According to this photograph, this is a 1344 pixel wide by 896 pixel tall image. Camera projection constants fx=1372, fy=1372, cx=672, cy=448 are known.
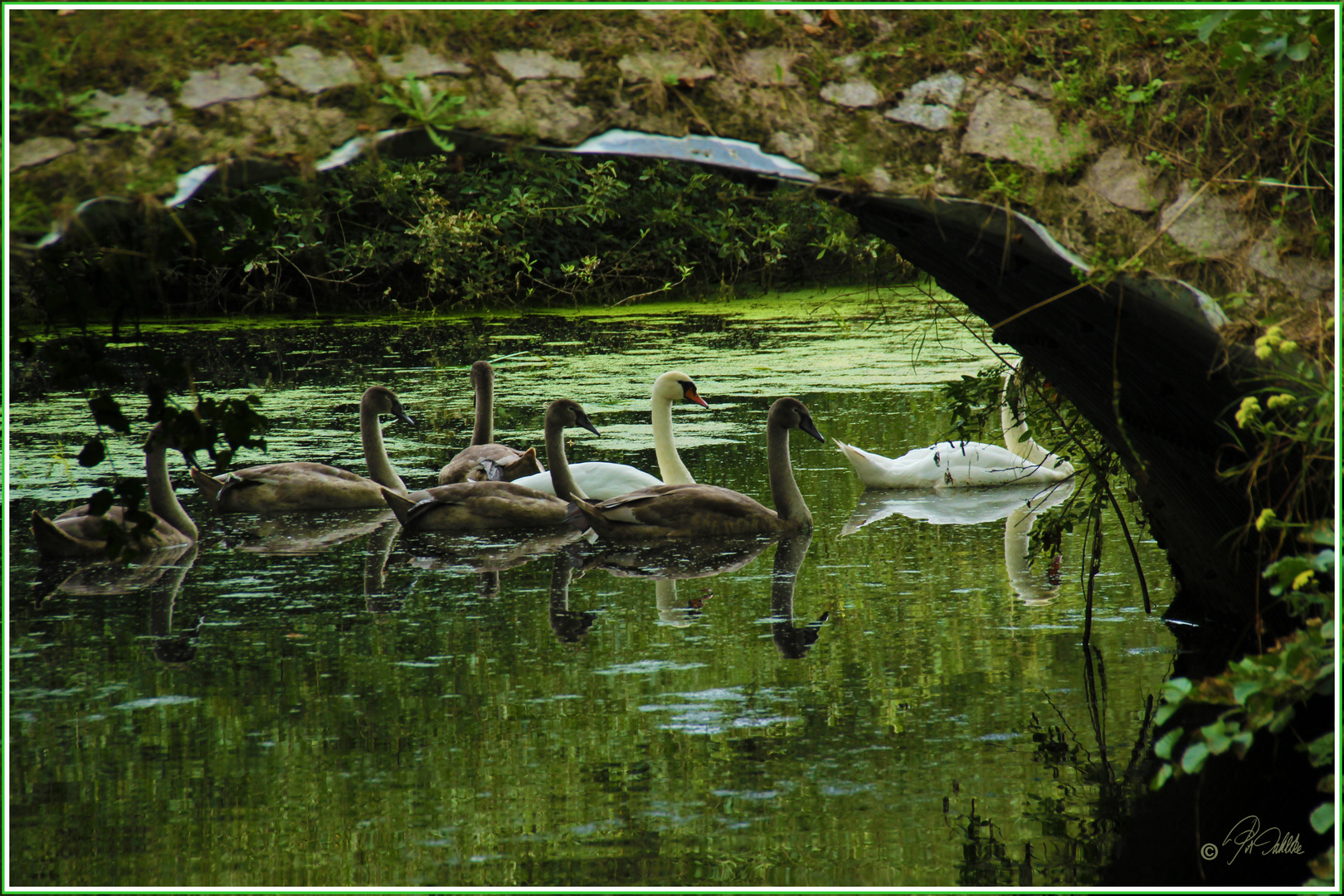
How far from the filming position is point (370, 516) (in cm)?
806

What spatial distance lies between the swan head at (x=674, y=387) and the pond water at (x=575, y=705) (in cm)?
69

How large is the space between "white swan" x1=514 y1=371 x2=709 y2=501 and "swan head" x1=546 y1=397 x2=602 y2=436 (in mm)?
259

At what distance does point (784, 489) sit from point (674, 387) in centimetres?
133

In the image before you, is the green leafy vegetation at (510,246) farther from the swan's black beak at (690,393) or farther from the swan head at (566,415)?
the swan head at (566,415)

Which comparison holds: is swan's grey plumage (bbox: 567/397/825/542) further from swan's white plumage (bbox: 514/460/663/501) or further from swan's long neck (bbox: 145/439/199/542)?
swan's long neck (bbox: 145/439/199/542)

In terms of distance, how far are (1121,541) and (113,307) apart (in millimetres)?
5003

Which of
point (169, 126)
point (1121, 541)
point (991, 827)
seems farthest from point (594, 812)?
point (1121, 541)

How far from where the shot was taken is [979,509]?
26.3 ft

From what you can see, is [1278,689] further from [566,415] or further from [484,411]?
[484,411]

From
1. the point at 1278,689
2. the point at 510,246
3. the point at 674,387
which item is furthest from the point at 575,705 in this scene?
the point at 510,246

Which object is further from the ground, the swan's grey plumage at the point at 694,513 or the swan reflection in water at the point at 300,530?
the swan's grey plumage at the point at 694,513

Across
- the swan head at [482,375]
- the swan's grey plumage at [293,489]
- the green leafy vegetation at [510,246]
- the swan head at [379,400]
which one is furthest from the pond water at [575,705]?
the green leafy vegetation at [510,246]

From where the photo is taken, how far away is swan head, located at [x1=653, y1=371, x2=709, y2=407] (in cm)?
836

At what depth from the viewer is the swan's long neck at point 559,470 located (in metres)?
7.86
